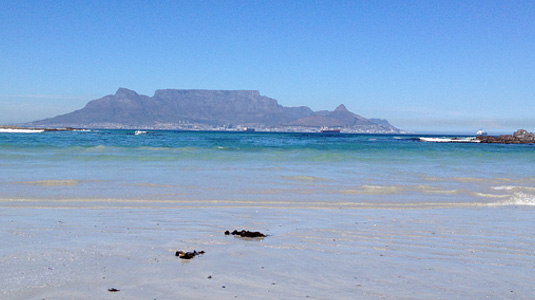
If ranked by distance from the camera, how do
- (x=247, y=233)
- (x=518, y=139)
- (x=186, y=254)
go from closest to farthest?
(x=186, y=254), (x=247, y=233), (x=518, y=139)

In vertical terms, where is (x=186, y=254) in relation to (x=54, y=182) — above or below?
above

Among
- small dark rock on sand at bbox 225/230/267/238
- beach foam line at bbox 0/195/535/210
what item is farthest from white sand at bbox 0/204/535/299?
beach foam line at bbox 0/195/535/210

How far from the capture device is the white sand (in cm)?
416

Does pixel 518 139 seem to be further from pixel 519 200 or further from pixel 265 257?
pixel 265 257

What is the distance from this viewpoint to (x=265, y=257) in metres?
5.34

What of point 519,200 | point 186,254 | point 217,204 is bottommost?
point 217,204

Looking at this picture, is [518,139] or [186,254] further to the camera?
[518,139]

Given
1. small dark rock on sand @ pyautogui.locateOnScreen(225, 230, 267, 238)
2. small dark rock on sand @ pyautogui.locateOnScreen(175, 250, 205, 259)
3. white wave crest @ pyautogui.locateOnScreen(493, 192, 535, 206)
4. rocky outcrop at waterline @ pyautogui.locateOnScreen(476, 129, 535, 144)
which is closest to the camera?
small dark rock on sand @ pyautogui.locateOnScreen(175, 250, 205, 259)

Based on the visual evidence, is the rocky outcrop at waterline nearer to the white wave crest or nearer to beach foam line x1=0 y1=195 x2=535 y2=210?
the white wave crest

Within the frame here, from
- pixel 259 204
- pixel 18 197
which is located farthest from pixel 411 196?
pixel 18 197

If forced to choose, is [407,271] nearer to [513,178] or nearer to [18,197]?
[18,197]

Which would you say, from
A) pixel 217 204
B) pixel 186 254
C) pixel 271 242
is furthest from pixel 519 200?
pixel 186 254

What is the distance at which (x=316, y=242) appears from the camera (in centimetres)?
Result: 620

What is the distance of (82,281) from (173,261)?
1034mm
